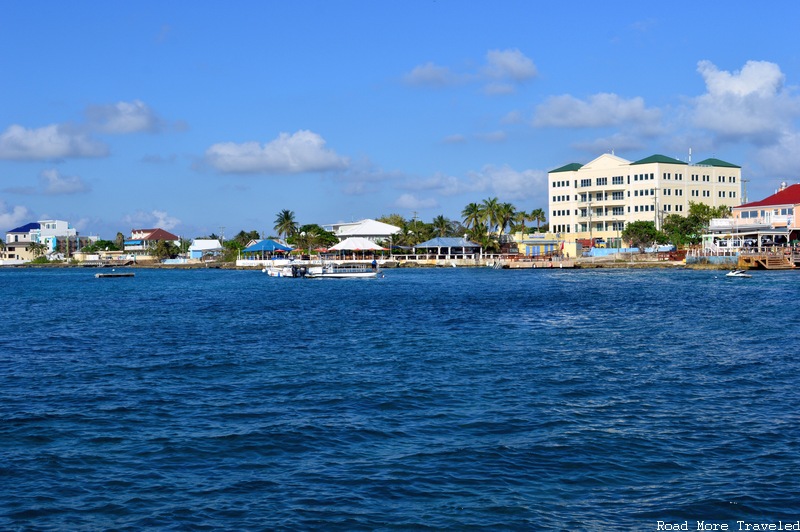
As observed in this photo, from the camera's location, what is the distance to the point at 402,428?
54.1 feet

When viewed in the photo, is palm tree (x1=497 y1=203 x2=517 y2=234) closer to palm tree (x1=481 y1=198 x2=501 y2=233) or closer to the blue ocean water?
palm tree (x1=481 y1=198 x2=501 y2=233)

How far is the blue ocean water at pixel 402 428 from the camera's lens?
11891 millimetres

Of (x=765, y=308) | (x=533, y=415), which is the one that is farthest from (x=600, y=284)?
(x=533, y=415)

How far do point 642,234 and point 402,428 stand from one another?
335 ft

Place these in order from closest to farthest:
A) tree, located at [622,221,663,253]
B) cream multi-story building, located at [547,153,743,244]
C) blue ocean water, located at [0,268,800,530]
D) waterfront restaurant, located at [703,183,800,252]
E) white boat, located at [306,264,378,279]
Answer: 1. blue ocean water, located at [0,268,800,530]
2. white boat, located at [306,264,378,279]
3. waterfront restaurant, located at [703,183,800,252]
4. tree, located at [622,221,663,253]
5. cream multi-story building, located at [547,153,743,244]

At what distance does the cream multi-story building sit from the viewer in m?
118

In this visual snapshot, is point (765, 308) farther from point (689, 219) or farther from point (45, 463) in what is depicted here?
point (689, 219)

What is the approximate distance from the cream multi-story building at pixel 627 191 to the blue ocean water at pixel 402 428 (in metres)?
86.6

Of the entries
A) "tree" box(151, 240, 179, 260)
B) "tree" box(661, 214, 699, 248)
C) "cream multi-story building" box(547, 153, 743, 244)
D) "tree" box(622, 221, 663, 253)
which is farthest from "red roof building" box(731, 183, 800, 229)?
"tree" box(151, 240, 179, 260)

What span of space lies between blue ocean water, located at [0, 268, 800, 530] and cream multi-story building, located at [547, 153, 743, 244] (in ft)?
284

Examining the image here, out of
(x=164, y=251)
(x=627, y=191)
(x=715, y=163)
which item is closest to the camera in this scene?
(x=627, y=191)

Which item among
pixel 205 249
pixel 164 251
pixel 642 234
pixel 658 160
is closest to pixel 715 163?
pixel 658 160

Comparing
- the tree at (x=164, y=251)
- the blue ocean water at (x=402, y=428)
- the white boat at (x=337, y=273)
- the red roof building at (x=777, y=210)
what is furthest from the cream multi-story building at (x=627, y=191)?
the tree at (x=164, y=251)

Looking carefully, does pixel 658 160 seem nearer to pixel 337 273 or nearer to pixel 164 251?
pixel 337 273
